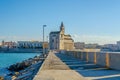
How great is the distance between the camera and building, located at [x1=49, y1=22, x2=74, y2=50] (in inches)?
7126

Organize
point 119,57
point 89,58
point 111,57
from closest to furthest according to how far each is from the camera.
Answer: point 119,57 < point 111,57 < point 89,58

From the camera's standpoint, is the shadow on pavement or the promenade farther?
the shadow on pavement

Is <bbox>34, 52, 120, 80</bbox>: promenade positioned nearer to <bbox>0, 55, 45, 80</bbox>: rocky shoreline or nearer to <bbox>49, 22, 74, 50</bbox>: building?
<bbox>0, 55, 45, 80</bbox>: rocky shoreline

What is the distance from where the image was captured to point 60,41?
182000mm

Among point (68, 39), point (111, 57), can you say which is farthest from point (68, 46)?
point (111, 57)

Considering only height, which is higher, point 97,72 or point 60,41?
point 60,41

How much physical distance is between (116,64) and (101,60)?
5015 millimetres

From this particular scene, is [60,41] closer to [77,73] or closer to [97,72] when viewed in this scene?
[97,72]

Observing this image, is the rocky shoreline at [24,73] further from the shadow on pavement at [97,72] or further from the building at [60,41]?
the building at [60,41]

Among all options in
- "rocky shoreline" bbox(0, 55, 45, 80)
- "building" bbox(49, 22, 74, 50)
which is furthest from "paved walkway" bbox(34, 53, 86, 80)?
"building" bbox(49, 22, 74, 50)

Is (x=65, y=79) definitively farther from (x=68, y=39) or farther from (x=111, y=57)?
(x=68, y=39)

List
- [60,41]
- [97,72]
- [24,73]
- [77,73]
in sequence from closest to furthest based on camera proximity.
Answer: [77,73]
[97,72]
[24,73]
[60,41]

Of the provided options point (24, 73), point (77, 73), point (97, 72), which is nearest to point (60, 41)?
point (24, 73)

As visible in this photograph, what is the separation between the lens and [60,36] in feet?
604
